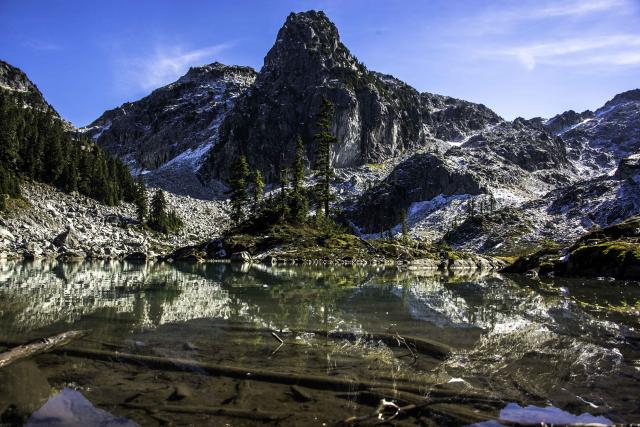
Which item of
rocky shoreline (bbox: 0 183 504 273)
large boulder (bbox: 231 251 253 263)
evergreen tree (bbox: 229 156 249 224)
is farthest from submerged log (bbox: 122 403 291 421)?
evergreen tree (bbox: 229 156 249 224)

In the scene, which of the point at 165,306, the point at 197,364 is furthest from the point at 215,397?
the point at 165,306

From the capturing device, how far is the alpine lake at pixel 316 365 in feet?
25.6

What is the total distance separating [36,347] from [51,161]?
353 feet

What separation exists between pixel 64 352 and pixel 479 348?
1187cm

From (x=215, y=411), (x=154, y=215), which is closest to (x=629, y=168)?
(x=154, y=215)

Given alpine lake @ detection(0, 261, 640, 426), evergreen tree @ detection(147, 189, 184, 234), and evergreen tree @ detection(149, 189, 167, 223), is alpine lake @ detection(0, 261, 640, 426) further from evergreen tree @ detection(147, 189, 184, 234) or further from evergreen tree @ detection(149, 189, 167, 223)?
evergreen tree @ detection(149, 189, 167, 223)

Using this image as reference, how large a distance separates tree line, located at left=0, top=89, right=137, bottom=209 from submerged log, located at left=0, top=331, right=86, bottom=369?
287 ft

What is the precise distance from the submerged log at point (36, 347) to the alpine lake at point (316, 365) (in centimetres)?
18

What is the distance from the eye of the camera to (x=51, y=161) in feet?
332

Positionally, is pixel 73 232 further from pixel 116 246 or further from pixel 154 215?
pixel 154 215

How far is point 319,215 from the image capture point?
257 ft

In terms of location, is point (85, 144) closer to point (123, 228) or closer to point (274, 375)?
point (123, 228)

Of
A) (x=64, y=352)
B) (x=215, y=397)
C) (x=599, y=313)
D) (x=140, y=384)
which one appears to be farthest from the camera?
(x=599, y=313)

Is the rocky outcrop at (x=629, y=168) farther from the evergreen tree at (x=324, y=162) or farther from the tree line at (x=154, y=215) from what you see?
the tree line at (x=154, y=215)
